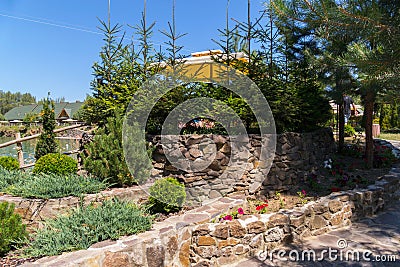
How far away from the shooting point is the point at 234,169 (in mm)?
4703

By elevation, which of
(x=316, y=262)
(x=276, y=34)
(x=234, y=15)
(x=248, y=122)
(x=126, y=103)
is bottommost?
(x=316, y=262)

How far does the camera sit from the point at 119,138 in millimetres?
4543

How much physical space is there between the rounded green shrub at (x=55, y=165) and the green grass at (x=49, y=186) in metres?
0.14

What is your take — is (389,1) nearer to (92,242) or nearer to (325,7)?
(325,7)

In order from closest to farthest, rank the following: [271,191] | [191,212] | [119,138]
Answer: [191,212] < [119,138] < [271,191]

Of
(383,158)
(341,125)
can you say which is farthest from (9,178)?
(383,158)

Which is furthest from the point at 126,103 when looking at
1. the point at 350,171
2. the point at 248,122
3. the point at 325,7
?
the point at 350,171

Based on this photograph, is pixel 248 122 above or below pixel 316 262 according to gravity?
above

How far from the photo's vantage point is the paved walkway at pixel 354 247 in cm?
311

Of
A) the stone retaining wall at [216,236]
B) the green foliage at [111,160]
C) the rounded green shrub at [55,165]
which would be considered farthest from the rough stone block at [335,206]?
the rounded green shrub at [55,165]

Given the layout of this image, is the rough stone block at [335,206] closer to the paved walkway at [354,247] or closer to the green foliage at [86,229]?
the paved walkway at [354,247]

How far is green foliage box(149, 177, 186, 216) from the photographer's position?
3801mm

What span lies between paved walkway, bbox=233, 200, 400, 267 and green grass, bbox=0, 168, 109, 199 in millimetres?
2398

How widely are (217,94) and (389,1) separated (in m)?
2.78
